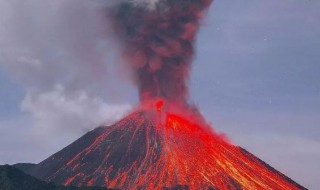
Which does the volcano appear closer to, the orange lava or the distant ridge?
the orange lava

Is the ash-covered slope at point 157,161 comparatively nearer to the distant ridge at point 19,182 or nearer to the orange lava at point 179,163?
the orange lava at point 179,163

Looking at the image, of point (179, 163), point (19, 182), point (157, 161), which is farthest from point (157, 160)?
point (19, 182)

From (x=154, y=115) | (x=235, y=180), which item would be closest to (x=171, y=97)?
(x=154, y=115)

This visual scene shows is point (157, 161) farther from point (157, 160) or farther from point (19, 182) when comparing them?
point (19, 182)

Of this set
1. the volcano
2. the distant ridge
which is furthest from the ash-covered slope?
the distant ridge

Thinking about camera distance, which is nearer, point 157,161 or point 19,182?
point 19,182

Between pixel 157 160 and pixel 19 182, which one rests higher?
pixel 157 160

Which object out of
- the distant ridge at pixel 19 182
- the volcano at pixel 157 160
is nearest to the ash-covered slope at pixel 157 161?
the volcano at pixel 157 160
